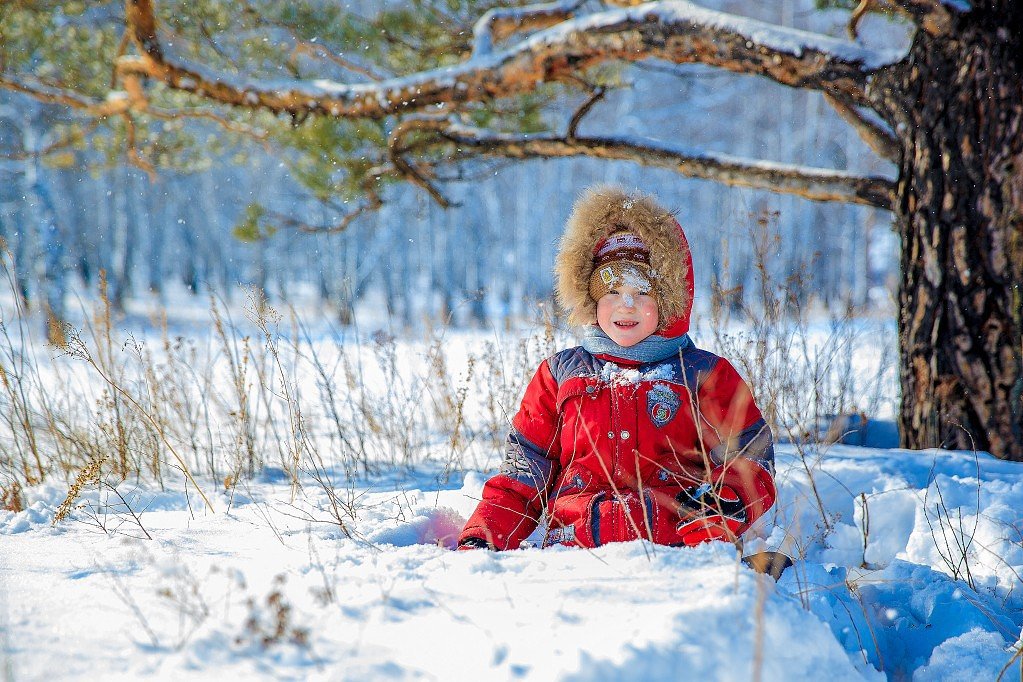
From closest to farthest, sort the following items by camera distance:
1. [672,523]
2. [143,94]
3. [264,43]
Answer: [672,523] < [143,94] < [264,43]

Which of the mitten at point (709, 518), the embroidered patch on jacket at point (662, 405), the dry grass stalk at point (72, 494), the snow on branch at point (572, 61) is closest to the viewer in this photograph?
the mitten at point (709, 518)

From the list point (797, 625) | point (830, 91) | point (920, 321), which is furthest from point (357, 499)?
point (830, 91)

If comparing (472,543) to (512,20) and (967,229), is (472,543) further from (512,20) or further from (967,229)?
(512,20)

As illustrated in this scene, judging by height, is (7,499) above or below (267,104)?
below

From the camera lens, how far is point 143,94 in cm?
507

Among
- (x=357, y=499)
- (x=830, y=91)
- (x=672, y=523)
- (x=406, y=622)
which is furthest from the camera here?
(x=830, y=91)

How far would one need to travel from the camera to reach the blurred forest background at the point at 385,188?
545 cm

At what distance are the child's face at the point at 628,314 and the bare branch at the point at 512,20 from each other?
2.62 m

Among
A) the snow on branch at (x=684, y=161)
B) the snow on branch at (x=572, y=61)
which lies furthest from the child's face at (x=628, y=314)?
the snow on branch at (x=684, y=161)

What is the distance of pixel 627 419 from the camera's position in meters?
2.08

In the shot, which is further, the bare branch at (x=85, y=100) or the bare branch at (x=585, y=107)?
the bare branch at (x=85, y=100)

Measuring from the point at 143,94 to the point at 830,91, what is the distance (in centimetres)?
483

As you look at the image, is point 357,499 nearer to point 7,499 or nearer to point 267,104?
point 7,499

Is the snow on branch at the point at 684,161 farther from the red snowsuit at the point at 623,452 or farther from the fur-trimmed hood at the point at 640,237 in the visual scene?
the red snowsuit at the point at 623,452
